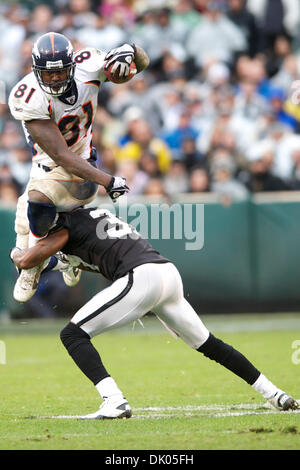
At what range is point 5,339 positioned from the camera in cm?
1107

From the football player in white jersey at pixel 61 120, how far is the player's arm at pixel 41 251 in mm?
73

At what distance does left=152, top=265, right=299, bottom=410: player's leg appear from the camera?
589 centimetres

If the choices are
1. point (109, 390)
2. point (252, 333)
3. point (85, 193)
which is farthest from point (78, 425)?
point (252, 333)

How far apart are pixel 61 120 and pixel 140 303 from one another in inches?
54.2

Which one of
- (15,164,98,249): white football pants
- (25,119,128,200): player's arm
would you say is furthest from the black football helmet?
(15,164,98,249): white football pants

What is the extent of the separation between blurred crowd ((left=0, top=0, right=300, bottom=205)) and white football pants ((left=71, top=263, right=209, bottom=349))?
6.22 m

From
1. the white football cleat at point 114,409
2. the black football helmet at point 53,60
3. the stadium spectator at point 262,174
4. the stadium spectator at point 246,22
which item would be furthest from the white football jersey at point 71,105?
the stadium spectator at point 246,22

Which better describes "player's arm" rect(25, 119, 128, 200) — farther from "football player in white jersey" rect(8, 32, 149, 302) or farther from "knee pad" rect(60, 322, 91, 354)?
"knee pad" rect(60, 322, 91, 354)

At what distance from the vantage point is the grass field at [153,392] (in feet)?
16.5

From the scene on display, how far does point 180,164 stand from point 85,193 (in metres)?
6.33

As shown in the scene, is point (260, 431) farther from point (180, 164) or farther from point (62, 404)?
point (180, 164)

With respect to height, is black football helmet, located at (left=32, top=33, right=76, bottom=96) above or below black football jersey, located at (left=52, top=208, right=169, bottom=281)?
above

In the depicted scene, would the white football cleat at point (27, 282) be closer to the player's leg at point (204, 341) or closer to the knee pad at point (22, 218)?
the knee pad at point (22, 218)

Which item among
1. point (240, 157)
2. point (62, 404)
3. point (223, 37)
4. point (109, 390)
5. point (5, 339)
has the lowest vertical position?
point (5, 339)
